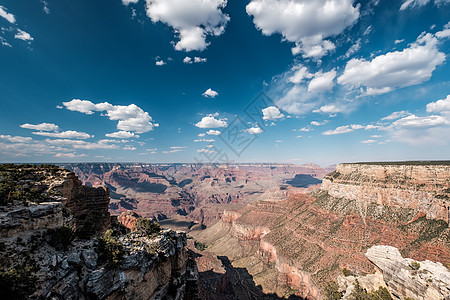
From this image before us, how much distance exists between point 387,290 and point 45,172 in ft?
159

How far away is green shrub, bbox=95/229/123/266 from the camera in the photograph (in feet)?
53.0

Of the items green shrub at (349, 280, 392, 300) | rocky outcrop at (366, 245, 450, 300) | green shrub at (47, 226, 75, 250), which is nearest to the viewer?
green shrub at (47, 226, 75, 250)

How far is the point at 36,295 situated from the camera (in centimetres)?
1164

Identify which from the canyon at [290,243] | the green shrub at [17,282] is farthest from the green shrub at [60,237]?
the green shrub at [17,282]

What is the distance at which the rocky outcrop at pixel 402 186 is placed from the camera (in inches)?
2119

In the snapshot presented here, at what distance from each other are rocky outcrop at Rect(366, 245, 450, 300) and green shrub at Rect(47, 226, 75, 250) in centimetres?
3835

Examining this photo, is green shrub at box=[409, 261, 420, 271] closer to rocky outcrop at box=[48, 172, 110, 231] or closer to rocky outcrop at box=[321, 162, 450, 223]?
rocky outcrop at box=[48, 172, 110, 231]

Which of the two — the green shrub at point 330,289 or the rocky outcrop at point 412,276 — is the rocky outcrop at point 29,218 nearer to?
the rocky outcrop at point 412,276

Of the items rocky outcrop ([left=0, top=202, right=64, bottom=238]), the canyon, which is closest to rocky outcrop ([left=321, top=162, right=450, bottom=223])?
the canyon

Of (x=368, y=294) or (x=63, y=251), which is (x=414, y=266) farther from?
(x=63, y=251)

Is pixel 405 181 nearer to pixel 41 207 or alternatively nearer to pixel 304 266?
pixel 304 266

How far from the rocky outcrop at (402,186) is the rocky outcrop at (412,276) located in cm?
4369

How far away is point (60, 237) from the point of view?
15320 millimetres

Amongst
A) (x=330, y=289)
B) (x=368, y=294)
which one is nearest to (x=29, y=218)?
(x=368, y=294)
